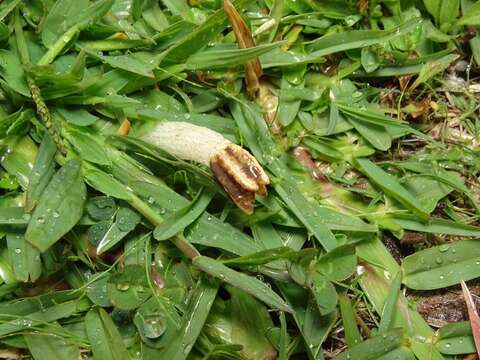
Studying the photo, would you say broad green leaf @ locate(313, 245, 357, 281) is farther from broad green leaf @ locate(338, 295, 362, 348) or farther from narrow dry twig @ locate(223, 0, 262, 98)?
narrow dry twig @ locate(223, 0, 262, 98)

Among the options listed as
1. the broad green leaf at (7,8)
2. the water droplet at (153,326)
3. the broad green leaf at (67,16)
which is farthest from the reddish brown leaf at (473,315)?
the broad green leaf at (7,8)

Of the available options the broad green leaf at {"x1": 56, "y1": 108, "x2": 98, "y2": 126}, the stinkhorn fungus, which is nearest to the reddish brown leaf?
the stinkhorn fungus

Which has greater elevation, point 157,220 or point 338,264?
point 157,220

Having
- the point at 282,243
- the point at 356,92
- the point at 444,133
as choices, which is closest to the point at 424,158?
the point at 444,133

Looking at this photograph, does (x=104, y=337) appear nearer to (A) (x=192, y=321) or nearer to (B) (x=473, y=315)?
(A) (x=192, y=321)

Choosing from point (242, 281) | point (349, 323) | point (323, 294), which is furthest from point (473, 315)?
point (242, 281)

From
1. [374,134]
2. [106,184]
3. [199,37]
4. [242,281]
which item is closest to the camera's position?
[242,281]
